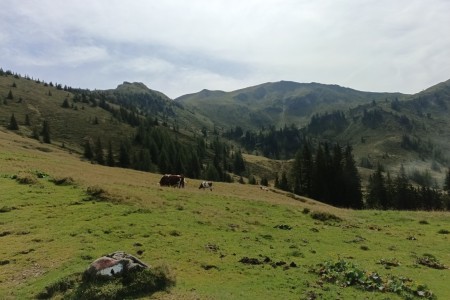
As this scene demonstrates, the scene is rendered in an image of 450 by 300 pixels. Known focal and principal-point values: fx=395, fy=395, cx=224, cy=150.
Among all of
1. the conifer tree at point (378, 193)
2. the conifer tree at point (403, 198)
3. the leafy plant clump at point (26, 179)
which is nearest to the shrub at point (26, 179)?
the leafy plant clump at point (26, 179)

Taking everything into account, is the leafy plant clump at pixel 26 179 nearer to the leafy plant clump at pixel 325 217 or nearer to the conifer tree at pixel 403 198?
the leafy plant clump at pixel 325 217

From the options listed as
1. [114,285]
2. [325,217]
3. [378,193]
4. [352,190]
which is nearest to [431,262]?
[325,217]

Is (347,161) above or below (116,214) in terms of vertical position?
above

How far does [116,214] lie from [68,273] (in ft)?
35.7

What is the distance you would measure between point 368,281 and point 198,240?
10.0 m

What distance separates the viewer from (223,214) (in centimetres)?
3212

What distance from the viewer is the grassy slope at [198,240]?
17.5 metres

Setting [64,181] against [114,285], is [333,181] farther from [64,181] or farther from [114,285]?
[114,285]

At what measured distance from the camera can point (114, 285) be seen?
1555cm

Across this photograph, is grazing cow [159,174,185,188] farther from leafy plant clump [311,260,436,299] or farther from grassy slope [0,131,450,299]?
leafy plant clump [311,260,436,299]

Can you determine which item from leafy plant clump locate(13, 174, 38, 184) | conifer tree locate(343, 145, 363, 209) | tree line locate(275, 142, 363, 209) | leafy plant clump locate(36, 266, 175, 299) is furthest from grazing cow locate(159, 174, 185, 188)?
conifer tree locate(343, 145, 363, 209)

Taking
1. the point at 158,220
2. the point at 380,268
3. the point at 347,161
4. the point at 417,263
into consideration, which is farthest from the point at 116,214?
the point at 347,161

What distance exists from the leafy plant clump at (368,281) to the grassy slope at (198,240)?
586 mm

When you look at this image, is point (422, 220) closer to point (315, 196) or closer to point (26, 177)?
point (26, 177)
